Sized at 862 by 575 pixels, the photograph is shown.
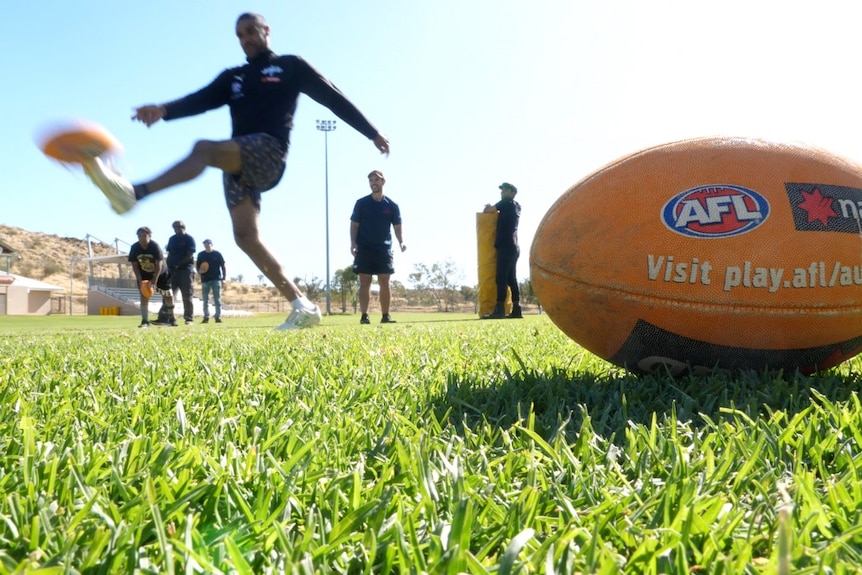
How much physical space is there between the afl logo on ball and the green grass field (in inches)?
20.9

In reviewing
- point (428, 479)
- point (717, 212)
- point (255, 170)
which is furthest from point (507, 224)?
point (428, 479)

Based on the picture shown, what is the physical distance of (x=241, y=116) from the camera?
4824mm

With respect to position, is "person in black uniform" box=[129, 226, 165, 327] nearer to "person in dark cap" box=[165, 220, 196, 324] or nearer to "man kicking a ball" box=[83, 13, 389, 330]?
"person in dark cap" box=[165, 220, 196, 324]

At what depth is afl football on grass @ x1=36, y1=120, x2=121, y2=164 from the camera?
377 centimetres

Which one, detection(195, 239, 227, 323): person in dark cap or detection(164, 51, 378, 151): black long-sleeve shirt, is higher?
detection(164, 51, 378, 151): black long-sleeve shirt

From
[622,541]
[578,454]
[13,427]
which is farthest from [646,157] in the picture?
[13,427]

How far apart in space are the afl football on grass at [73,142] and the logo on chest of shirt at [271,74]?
138 cm

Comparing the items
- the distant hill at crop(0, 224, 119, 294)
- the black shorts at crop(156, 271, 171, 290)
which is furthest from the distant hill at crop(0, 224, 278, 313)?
the black shorts at crop(156, 271, 171, 290)

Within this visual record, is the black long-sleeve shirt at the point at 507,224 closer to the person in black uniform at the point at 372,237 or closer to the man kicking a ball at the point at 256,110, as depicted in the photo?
the person in black uniform at the point at 372,237

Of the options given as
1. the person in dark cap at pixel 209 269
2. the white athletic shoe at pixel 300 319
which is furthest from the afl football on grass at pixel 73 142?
the person in dark cap at pixel 209 269

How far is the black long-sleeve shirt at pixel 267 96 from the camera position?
4.78m

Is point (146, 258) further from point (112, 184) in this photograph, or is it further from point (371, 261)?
point (112, 184)

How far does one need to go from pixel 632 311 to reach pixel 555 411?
1.95ft

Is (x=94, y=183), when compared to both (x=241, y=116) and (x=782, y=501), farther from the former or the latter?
(x=782, y=501)
